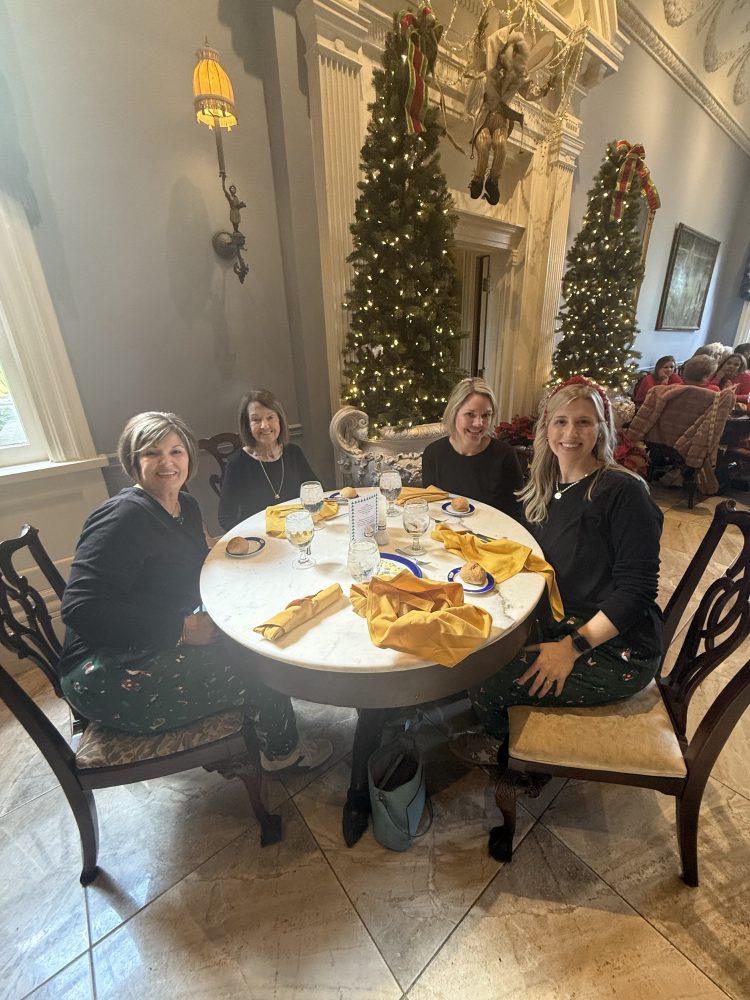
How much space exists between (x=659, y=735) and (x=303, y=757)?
1.15m

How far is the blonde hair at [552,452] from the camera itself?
4.13 ft

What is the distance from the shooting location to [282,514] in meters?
1.54

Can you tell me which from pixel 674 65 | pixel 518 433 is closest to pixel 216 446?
pixel 518 433

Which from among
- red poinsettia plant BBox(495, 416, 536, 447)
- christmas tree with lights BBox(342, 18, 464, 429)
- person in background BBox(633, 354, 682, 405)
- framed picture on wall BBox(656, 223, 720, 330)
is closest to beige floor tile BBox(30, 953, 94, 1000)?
christmas tree with lights BBox(342, 18, 464, 429)

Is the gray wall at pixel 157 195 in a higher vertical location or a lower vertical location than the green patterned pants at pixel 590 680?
higher

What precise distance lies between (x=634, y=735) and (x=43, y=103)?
337cm

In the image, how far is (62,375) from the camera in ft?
6.63

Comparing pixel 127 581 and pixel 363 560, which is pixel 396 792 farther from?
pixel 127 581

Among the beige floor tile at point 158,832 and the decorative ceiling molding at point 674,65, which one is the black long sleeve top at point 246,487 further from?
the decorative ceiling molding at point 674,65

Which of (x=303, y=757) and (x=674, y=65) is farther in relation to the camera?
(x=674, y=65)

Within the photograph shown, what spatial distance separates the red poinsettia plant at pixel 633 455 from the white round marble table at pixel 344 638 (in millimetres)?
2945

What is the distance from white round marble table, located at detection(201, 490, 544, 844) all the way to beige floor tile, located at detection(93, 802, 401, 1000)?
188mm

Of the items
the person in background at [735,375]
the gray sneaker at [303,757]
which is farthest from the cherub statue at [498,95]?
the person in background at [735,375]

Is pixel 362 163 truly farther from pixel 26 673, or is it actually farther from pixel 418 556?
pixel 26 673
